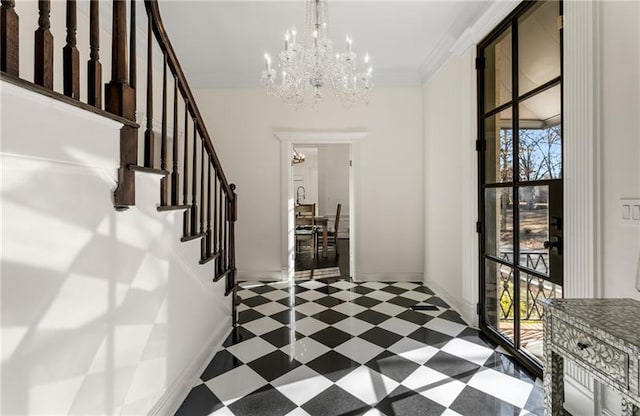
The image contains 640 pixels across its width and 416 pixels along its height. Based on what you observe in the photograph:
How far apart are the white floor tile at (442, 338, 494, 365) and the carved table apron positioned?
2.91 feet

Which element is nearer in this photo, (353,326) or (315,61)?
(315,61)

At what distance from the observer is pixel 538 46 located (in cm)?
201

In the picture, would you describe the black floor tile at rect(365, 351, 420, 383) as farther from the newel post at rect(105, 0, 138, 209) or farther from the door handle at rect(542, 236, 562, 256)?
the newel post at rect(105, 0, 138, 209)

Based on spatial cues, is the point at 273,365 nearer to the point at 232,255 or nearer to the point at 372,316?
the point at 232,255

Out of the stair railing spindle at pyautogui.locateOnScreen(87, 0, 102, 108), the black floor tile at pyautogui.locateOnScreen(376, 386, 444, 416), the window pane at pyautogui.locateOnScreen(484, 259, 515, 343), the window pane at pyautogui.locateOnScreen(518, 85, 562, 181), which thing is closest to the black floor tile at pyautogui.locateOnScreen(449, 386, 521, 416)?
the black floor tile at pyautogui.locateOnScreen(376, 386, 444, 416)

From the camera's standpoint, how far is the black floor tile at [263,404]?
5.52 ft

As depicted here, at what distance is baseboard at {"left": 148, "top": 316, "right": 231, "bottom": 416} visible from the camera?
159 cm

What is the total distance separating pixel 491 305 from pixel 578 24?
206 cm

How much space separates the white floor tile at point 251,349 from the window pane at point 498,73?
2.67m

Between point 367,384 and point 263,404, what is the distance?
25.5 inches

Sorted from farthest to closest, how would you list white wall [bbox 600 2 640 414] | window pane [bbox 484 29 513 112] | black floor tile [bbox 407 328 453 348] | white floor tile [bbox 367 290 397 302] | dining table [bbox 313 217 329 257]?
dining table [bbox 313 217 329 257] → white floor tile [bbox 367 290 397 302] → black floor tile [bbox 407 328 453 348] → window pane [bbox 484 29 513 112] → white wall [bbox 600 2 640 414]

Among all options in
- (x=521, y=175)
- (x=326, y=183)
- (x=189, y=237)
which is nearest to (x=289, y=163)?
(x=189, y=237)

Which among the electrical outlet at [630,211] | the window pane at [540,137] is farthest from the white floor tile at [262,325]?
the electrical outlet at [630,211]

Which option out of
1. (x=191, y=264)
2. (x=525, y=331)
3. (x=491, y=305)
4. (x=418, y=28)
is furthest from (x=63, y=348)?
(x=418, y=28)
